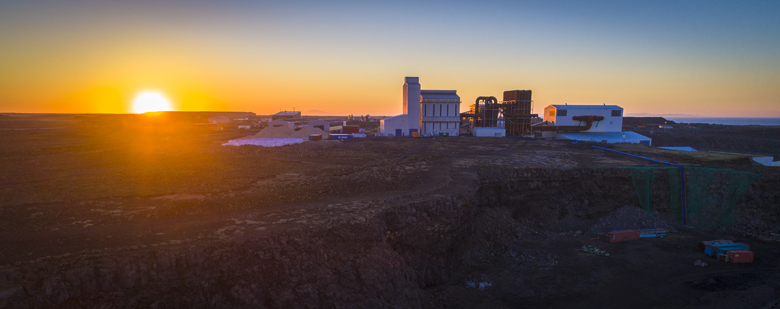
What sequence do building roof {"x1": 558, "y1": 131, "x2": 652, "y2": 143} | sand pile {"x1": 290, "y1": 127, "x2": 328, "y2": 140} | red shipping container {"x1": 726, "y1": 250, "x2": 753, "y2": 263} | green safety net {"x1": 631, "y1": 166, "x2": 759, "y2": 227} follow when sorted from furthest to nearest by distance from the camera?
sand pile {"x1": 290, "y1": 127, "x2": 328, "y2": 140}, building roof {"x1": 558, "y1": 131, "x2": 652, "y2": 143}, green safety net {"x1": 631, "y1": 166, "x2": 759, "y2": 227}, red shipping container {"x1": 726, "y1": 250, "x2": 753, "y2": 263}

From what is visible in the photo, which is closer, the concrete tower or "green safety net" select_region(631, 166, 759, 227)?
"green safety net" select_region(631, 166, 759, 227)

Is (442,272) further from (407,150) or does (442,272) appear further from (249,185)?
(407,150)

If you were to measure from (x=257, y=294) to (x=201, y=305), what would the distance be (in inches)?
50.2

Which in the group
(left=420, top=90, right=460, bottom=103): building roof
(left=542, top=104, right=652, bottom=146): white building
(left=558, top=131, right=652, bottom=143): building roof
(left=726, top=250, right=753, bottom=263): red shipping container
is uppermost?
(left=420, top=90, right=460, bottom=103): building roof

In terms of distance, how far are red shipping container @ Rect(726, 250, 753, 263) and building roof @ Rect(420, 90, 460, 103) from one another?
107 ft

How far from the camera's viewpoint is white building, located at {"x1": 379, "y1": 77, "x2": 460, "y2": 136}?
147ft

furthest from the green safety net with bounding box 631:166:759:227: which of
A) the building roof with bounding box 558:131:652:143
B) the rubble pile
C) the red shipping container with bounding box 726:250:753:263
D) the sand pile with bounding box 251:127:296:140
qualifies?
the sand pile with bounding box 251:127:296:140

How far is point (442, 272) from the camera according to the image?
1309cm

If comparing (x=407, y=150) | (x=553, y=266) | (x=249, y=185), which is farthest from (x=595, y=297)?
(x=407, y=150)

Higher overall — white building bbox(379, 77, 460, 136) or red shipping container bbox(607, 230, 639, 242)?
white building bbox(379, 77, 460, 136)

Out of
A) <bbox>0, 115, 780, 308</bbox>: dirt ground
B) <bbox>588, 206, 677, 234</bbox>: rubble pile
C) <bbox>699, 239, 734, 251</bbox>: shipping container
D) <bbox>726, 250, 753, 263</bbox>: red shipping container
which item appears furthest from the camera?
<bbox>588, 206, 677, 234</bbox>: rubble pile

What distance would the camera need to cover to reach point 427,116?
45.3 meters

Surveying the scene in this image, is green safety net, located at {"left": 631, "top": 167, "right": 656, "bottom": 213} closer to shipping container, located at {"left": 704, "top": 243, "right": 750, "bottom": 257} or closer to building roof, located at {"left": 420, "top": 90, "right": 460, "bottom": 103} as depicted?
shipping container, located at {"left": 704, "top": 243, "right": 750, "bottom": 257}

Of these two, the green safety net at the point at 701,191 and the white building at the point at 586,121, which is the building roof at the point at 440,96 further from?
the green safety net at the point at 701,191
